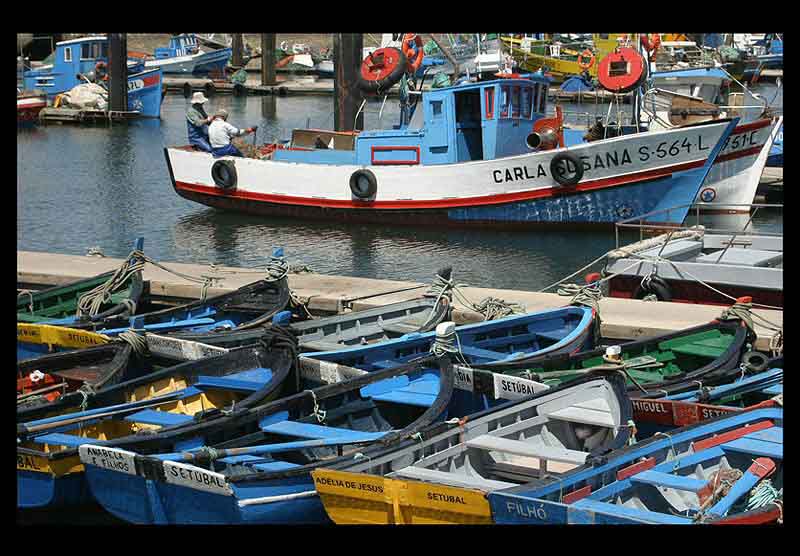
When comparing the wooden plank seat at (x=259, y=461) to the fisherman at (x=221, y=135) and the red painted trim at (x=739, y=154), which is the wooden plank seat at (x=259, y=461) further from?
the red painted trim at (x=739, y=154)

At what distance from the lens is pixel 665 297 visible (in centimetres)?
1498

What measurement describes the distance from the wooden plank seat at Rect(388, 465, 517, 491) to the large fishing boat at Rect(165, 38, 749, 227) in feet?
49.5

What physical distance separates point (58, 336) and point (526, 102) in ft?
45.1

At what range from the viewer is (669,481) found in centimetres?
800

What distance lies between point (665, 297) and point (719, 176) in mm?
10525

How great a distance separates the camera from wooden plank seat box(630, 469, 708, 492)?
7914 mm

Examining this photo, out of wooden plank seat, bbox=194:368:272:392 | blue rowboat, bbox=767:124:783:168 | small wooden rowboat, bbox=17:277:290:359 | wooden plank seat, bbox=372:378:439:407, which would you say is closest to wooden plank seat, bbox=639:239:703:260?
small wooden rowboat, bbox=17:277:290:359

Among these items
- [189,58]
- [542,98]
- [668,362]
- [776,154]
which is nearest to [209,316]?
[668,362]

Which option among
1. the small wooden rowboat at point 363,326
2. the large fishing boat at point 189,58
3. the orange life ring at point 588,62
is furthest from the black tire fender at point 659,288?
the large fishing boat at point 189,58

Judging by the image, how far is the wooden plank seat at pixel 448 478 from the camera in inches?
313

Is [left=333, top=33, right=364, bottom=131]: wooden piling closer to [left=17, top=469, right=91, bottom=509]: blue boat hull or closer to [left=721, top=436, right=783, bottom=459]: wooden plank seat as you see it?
[left=17, top=469, right=91, bottom=509]: blue boat hull

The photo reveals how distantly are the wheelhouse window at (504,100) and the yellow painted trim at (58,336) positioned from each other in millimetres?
12811
